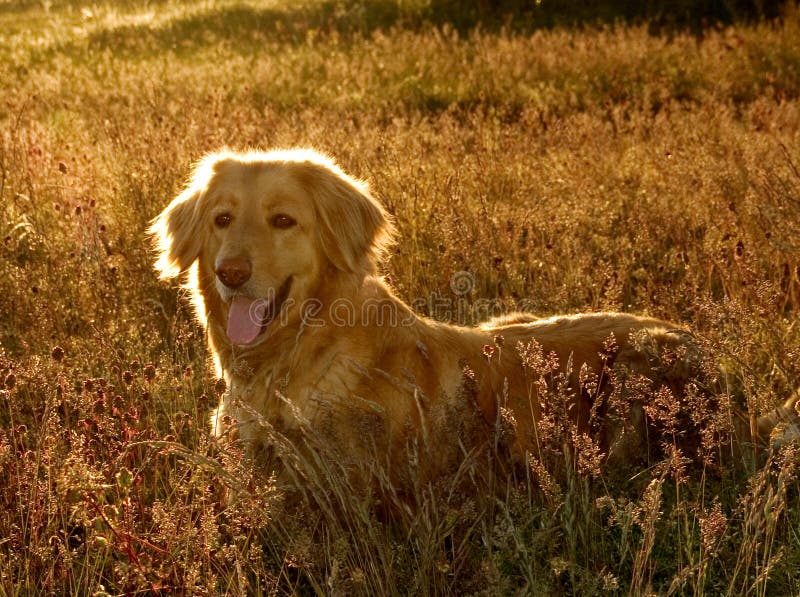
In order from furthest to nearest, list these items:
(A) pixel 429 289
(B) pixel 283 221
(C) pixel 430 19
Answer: (C) pixel 430 19
(A) pixel 429 289
(B) pixel 283 221

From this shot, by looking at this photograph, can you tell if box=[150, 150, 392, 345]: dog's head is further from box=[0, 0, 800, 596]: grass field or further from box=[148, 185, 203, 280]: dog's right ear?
box=[0, 0, 800, 596]: grass field

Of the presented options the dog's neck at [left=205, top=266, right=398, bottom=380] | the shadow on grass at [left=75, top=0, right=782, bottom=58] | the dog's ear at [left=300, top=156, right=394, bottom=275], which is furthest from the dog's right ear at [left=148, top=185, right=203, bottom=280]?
the shadow on grass at [left=75, top=0, right=782, bottom=58]

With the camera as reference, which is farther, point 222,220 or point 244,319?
point 222,220

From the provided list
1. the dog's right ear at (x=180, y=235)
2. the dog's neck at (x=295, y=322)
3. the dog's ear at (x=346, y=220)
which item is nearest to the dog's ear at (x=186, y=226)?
the dog's right ear at (x=180, y=235)

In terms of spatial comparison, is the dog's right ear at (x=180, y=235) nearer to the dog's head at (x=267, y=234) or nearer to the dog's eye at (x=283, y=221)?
the dog's head at (x=267, y=234)

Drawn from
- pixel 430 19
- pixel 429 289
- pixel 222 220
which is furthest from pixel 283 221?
pixel 430 19

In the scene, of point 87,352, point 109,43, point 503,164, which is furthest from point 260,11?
point 87,352

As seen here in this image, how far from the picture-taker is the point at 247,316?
3062 millimetres

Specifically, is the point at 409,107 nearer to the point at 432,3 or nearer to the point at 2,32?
the point at 432,3

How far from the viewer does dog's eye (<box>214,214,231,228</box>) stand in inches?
127

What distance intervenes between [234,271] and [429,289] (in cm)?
171

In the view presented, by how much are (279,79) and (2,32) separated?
11247mm

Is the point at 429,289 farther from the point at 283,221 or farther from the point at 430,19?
the point at 430,19

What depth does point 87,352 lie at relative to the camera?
349 centimetres
